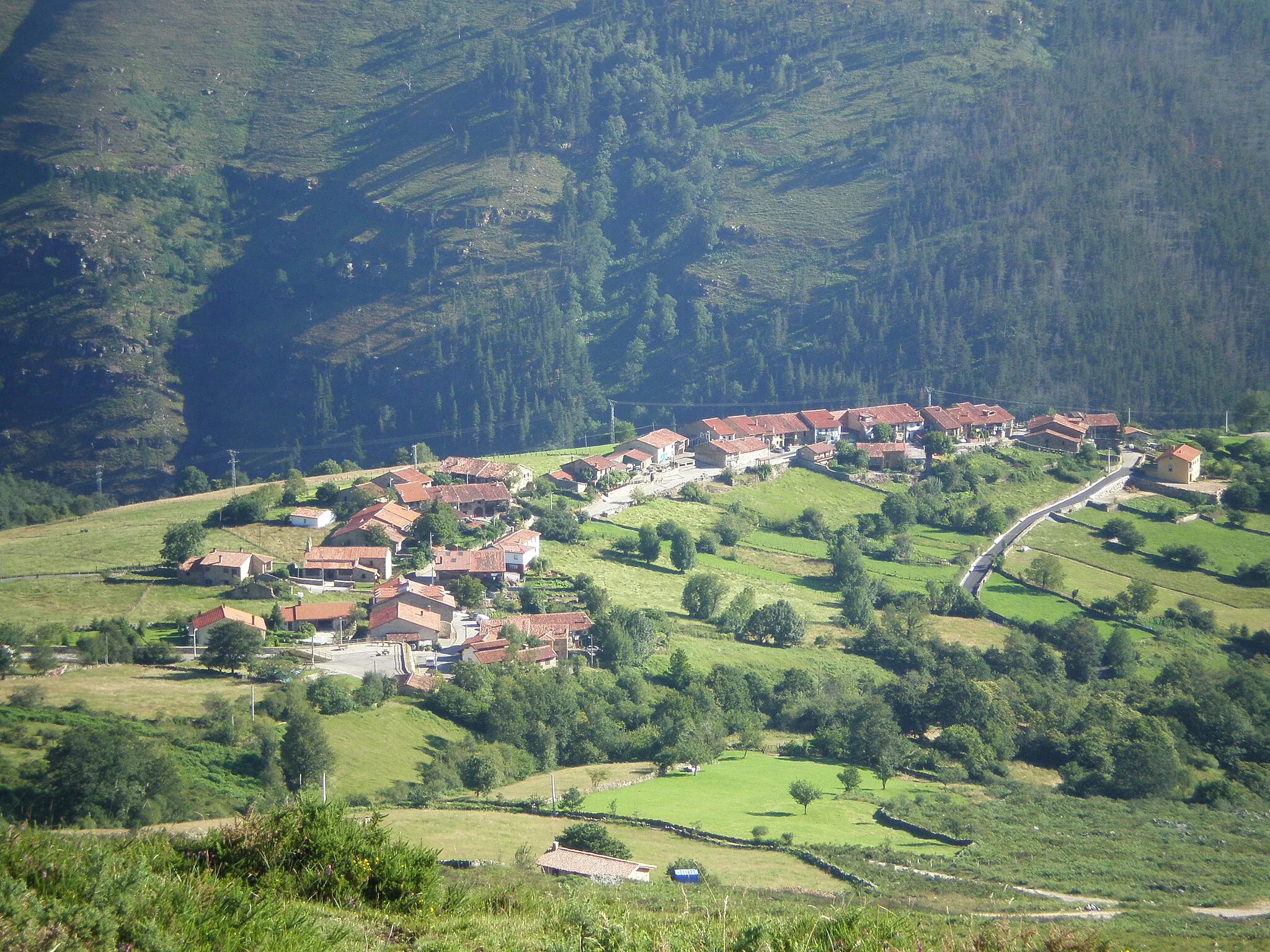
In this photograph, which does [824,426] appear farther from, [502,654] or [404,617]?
[502,654]

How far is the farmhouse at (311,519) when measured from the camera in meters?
44.2

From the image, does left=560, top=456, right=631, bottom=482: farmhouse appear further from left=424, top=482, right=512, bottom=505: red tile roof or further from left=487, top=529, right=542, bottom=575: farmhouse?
left=487, top=529, right=542, bottom=575: farmhouse

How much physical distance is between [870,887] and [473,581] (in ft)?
70.8

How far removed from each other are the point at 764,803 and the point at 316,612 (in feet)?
53.3

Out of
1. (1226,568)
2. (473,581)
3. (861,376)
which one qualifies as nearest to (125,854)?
(473,581)

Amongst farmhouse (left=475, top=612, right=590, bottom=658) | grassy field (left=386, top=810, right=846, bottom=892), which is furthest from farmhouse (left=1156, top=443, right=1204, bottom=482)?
grassy field (left=386, top=810, right=846, bottom=892)

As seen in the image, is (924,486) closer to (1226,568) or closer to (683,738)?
(1226,568)

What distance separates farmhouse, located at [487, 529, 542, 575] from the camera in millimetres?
41656

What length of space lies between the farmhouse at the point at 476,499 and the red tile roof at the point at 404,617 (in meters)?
11.0

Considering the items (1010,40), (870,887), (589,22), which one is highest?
(589,22)

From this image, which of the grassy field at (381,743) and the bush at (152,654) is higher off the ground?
the bush at (152,654)

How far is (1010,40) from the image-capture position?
113 m

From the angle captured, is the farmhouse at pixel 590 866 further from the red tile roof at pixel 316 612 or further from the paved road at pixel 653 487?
the paved road at pixel 653 487

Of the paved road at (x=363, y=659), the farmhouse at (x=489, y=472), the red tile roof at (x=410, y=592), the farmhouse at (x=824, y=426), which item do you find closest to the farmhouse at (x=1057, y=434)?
the farmhouse at (x=824, y=426)
